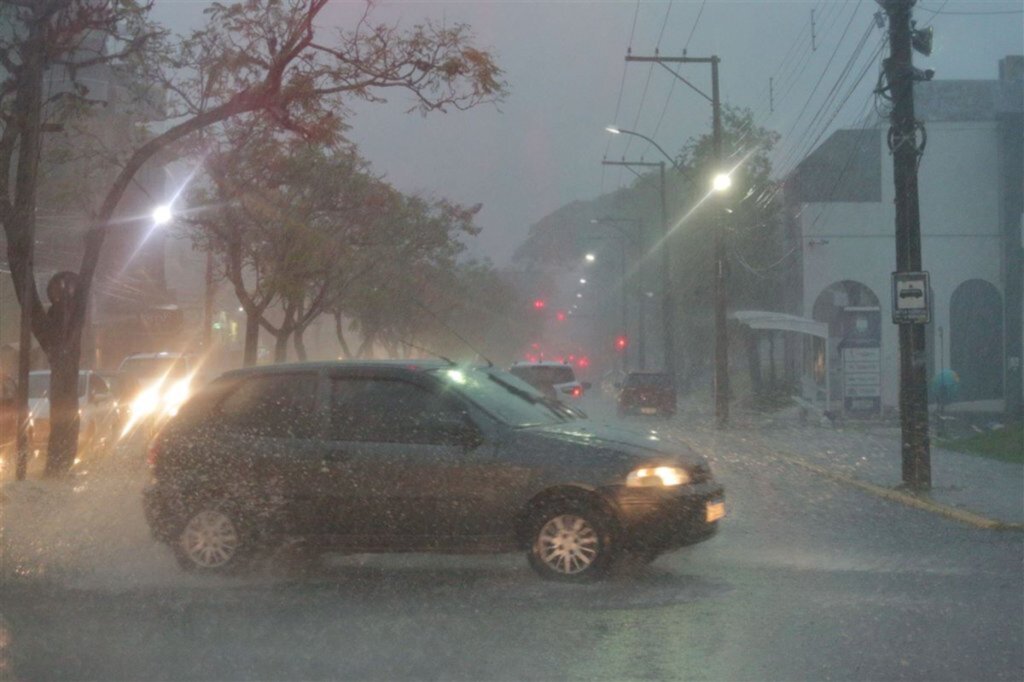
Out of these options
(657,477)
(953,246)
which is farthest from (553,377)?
(953,246)

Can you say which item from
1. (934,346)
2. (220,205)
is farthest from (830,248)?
(220,205)

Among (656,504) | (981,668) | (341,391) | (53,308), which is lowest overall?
(981,668)

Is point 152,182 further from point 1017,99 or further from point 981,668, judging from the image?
point 981,668

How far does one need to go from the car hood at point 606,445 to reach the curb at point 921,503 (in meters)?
4.30

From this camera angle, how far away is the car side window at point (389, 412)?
30.2ft

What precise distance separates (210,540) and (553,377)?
18.3 meters

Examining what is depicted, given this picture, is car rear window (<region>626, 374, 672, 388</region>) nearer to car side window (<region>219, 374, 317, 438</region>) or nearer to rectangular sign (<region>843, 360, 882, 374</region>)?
rectangular sign (<region>843, 360, 882, 374</region>)

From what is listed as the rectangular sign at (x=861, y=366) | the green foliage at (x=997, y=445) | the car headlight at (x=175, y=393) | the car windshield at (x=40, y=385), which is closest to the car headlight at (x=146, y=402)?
the car headlight at (x=175, y=393)

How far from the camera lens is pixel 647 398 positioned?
36.8 meters

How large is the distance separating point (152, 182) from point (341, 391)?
133 feet

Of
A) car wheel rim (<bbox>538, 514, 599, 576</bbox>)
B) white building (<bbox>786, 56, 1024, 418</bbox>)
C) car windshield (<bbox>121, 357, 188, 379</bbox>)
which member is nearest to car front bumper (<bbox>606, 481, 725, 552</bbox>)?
car wheel rim (<bbox>538, 514, 599, 576</bbox>)

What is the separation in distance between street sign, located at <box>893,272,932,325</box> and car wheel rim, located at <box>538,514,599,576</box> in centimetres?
759

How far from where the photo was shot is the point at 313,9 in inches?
603

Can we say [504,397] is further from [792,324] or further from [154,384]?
[792,324]
